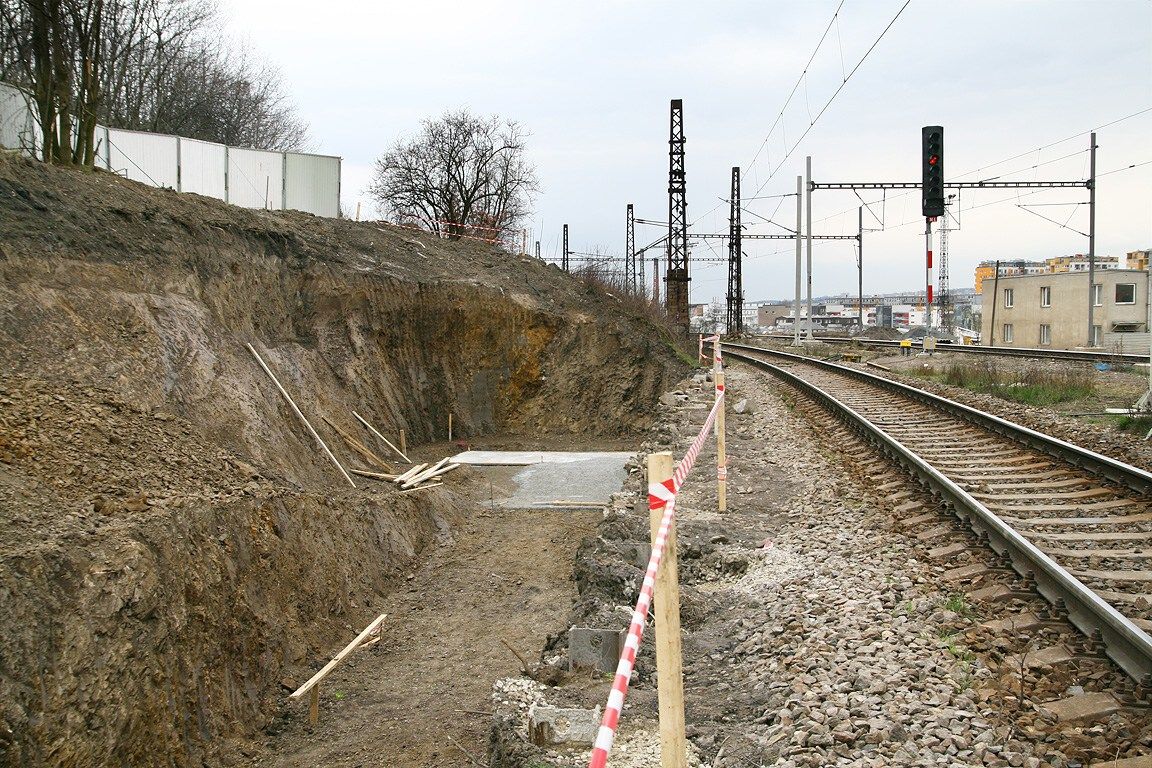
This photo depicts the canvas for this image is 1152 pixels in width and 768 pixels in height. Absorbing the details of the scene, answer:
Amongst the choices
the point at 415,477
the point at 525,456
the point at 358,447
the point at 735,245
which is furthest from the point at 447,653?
the point at 735,245

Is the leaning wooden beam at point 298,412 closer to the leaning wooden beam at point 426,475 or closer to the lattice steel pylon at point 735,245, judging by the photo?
the leaning wooden beam at point 426,475

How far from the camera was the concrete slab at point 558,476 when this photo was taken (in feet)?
57.5

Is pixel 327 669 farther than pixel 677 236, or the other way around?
pixel 677 236

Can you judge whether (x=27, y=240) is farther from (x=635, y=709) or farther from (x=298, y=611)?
(x=635, y=709)

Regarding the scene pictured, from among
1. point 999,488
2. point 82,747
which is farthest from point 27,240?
point 999,488

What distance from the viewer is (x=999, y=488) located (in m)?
9.38

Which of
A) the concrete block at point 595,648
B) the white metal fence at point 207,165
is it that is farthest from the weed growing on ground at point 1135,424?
the white metal fence at point 207,165

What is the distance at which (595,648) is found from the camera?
7258 mm

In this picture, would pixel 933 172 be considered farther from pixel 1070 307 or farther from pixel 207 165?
pixel 1070 307

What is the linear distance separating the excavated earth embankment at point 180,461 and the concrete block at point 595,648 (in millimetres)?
3398

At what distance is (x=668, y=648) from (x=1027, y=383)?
18.8 meters

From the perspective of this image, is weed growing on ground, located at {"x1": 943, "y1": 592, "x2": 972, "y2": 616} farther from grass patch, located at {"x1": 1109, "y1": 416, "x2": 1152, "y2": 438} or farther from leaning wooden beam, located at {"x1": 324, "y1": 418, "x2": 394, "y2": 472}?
leaning wooden beam, located at {"x1": 324, "y1": 418, "x2": 394, "y2": 472}

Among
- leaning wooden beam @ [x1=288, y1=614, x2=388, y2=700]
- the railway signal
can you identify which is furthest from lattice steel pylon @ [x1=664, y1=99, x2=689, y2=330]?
leaning wooden beam @ [x1=288, y1=614, x2=388, y2=700]

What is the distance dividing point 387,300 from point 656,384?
27.6 feet
